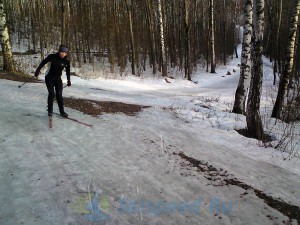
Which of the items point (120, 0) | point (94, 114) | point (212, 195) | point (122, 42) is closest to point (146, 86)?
point (122, 42)

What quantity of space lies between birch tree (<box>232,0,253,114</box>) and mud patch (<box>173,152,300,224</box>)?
15.9ft

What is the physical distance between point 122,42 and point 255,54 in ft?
61.3

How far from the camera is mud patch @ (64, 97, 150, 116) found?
900 centimetres

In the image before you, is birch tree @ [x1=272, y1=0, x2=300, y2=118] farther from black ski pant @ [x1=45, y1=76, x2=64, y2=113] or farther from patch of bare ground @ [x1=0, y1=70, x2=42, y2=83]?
patch of bare ground @ [x1=0, y1=70, x2=42, y2=83]

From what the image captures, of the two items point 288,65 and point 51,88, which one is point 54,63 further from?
point 288,65

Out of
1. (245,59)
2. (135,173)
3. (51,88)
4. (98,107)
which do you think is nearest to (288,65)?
(245,59)

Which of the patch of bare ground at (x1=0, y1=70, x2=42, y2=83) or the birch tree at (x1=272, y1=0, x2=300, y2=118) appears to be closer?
the birch tree at (x1=272, y1=0, x2=300, y2=118)

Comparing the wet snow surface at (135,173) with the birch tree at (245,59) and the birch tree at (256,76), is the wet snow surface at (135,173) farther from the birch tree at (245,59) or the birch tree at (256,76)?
the birch tree at (245,59)

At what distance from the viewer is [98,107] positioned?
9484 millimetres

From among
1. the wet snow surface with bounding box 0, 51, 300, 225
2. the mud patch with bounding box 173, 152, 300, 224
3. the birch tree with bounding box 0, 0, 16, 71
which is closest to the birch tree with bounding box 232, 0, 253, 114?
the wet snow surface with bounding box 0, 51, 300, 225

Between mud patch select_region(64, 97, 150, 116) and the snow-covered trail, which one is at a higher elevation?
mud patch select_region(64, 97, 150, 116)

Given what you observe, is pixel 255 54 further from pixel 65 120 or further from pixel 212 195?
pixel 65 120

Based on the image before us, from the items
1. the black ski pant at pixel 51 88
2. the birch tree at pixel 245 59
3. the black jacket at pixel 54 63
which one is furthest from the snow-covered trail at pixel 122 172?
the birch tree at pixel 245 59

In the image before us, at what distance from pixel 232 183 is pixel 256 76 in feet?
11.2
